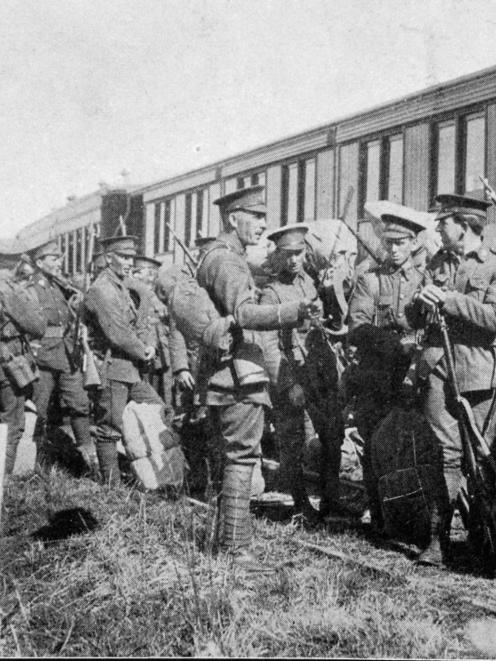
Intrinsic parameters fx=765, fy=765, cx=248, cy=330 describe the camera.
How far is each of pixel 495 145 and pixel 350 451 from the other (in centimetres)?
589

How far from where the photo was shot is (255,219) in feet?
16.1

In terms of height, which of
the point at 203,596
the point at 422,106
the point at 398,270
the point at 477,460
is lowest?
the point at 203,596

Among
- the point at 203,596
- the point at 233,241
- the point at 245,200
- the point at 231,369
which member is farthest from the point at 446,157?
the point at 203,596

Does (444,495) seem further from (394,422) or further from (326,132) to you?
(326,132)

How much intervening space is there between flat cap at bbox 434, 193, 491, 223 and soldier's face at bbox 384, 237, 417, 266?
849 millimetres

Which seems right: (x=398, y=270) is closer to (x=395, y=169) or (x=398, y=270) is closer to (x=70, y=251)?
(x=395, y=169)

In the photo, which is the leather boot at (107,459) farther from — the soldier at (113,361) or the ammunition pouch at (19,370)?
the ammunition pouch at (19,370)

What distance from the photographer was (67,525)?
5188 mm

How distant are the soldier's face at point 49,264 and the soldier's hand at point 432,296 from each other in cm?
500

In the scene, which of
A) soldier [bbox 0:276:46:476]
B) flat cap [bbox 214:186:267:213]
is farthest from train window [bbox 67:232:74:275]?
flat cap [bbox 214:186:267:213]

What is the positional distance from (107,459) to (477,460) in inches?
139

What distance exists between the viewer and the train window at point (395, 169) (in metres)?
13.5

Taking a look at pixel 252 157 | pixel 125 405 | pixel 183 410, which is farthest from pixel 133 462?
pixel 252 157

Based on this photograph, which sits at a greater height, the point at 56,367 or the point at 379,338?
the point at 379,338
